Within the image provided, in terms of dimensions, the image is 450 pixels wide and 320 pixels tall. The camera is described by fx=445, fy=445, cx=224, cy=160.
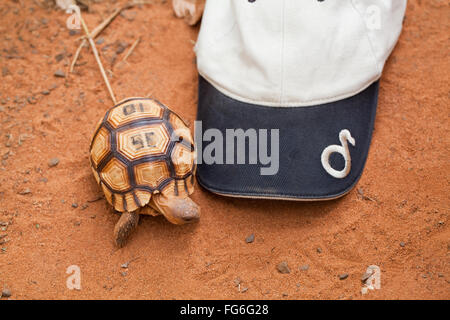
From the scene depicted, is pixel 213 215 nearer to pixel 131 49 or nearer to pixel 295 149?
pixel 295 149

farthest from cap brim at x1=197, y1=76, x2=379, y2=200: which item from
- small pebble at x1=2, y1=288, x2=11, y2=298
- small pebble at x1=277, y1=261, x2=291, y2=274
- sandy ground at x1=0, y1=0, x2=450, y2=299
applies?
small pebble at x1=2, y1=288, x2=11, y2=298

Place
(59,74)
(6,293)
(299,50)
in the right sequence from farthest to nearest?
(59,74)
(299,50)
(6,293)

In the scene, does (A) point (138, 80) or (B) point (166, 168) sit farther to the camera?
(A) point (138, 80)

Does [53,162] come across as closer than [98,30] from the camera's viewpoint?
Yes

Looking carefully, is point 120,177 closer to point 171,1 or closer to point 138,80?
point 138,80

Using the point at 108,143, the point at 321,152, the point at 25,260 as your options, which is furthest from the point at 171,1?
the point at 25,260

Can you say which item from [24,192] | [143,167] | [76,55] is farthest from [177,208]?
[76,55]

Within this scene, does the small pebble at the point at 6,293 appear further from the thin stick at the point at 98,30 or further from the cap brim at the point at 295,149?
the thin stick at the point at 98,30
